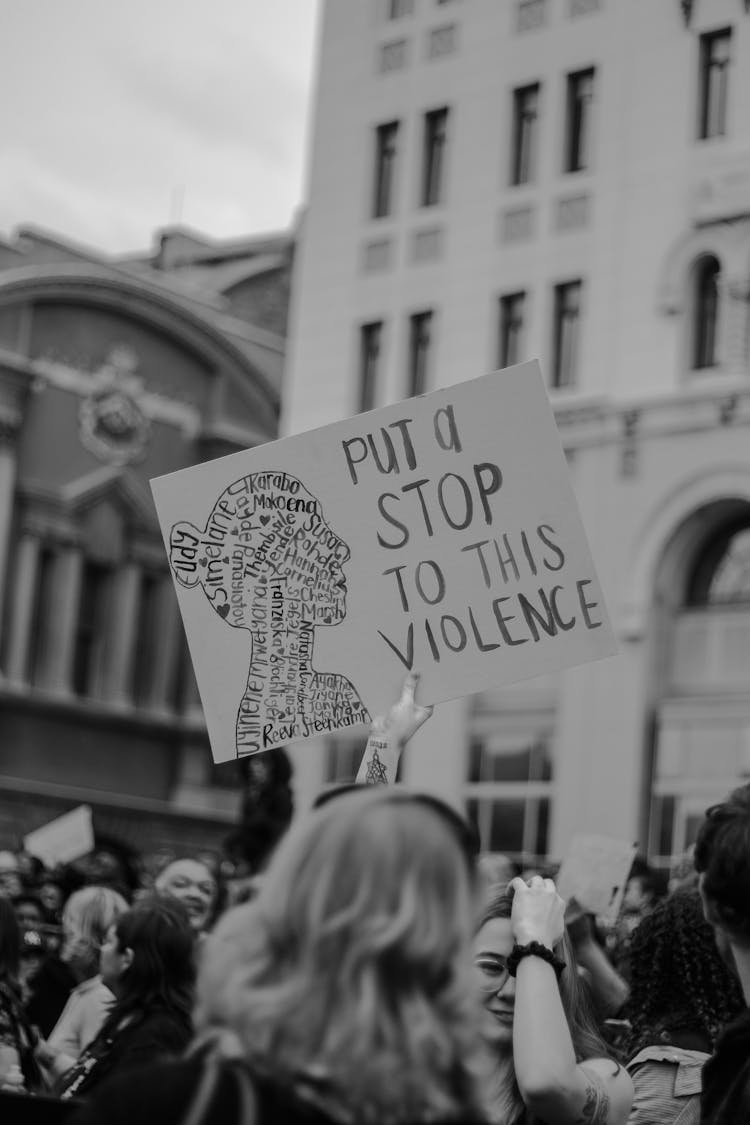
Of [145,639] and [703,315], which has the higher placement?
[703,315]

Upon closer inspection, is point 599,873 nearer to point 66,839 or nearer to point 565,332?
point 66,839

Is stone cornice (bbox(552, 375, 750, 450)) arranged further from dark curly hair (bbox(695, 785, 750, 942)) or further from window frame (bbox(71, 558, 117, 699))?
dark curly hair (bbox(695, 785, 750, 942))

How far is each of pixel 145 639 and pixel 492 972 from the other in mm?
33381

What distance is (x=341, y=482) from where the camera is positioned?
17.5 feet

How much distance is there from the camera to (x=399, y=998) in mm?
2492

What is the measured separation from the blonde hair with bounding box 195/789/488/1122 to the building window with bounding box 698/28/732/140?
2511 centimetres

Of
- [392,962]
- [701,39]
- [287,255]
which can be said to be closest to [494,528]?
[392,962]

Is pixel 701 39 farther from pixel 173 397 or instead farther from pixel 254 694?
pixel 254 694

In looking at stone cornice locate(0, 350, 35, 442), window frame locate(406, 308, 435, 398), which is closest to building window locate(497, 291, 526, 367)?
window frame locate(406, 308, 435, 398)

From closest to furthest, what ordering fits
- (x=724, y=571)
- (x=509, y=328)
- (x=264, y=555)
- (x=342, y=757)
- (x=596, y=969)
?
(x=264, y=555) → (x=596, y=969) → (x=724, y=571) → (x=509, y=328) → (x=342, y=757)

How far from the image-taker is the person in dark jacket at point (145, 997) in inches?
199

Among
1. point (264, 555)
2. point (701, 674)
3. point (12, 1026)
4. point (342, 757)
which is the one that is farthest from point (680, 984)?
point (342, 757)

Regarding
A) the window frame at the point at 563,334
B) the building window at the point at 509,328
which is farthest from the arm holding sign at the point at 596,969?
the building window at the point at 509,328

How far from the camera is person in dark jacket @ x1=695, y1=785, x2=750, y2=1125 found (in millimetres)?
3453
